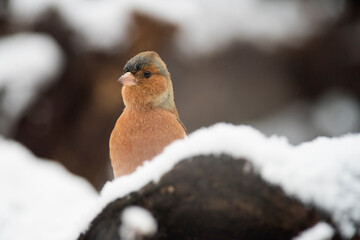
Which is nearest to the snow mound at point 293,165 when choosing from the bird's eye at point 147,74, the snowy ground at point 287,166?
the snowy ground at point 287,166

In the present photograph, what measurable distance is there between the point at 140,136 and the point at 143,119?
0.52 ft

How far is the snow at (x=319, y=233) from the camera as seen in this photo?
4.43ft

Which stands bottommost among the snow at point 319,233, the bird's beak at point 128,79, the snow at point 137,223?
the snow at point 319,233

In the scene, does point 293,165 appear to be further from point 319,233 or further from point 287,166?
point 319,233

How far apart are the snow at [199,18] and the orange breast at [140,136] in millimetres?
3389

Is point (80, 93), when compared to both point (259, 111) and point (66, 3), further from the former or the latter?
point (259, 111)

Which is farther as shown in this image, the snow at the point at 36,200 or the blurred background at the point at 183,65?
the blurred background at the point at 183,65

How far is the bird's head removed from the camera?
2787 millimetres

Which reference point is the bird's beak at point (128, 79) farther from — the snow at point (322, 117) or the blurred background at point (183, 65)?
the snow at point (322, 117)

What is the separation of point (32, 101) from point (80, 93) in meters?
0.62

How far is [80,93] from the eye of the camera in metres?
6.02

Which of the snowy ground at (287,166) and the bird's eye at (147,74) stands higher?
the bird's eye at (147,74)

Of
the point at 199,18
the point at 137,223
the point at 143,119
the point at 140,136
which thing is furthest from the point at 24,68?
the point at 137,223

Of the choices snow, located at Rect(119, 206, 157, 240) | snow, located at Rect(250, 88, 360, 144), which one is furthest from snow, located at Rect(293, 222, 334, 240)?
snow, located at Rect(250, 88, 360, 144)
